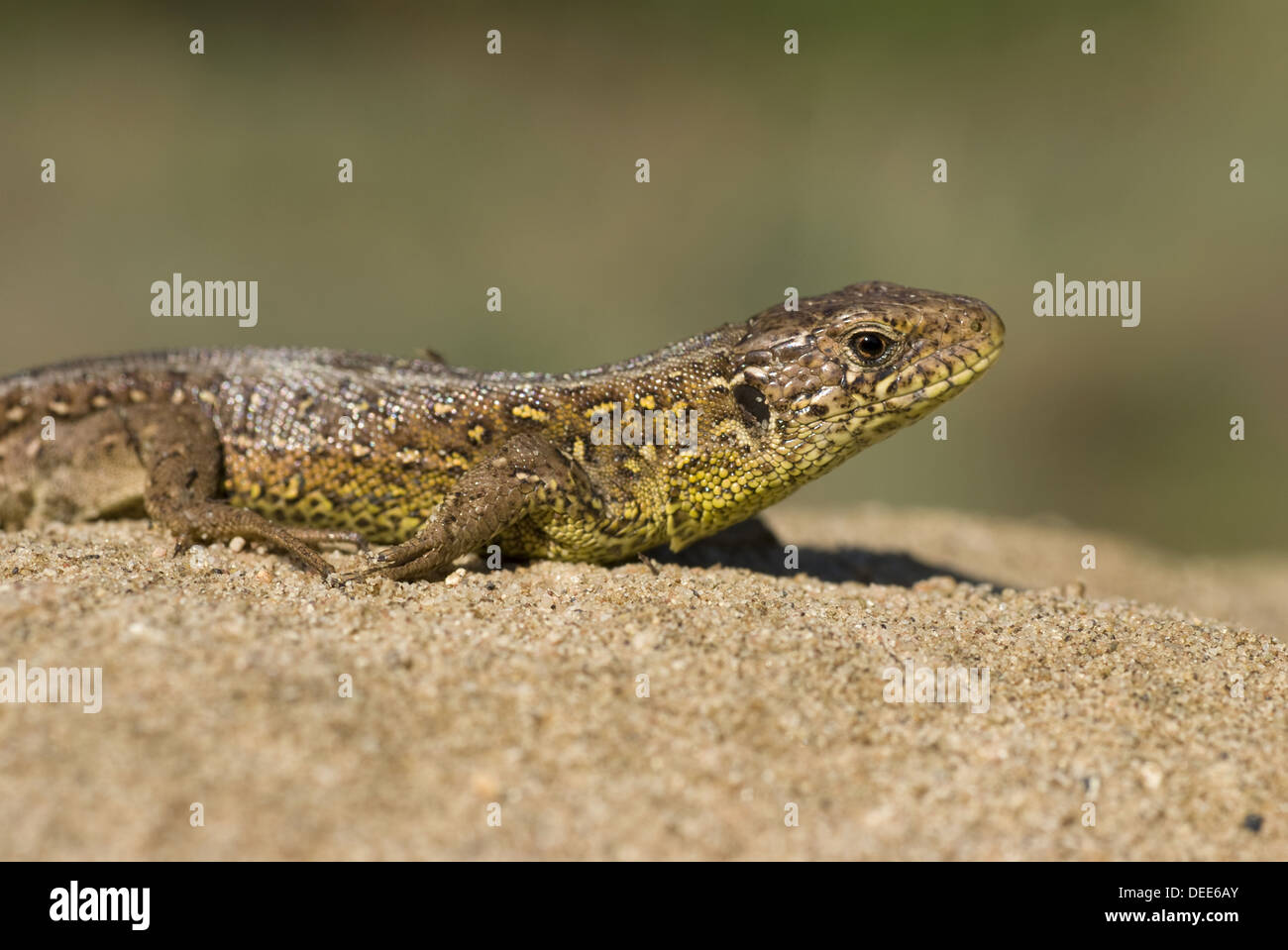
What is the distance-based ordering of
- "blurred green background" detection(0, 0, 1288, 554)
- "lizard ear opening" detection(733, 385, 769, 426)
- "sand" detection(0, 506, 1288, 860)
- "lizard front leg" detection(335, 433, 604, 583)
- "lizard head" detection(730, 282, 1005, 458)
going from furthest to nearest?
"blurred green background" detection(0, 0, 1288, 554) < "lizard ear opening" detection(733, 385, 769, 426) < "lizard head" detection(730, 282, 1005, 458) < "lizard front leg" detection(335, 433, 604, 583) < "sand" detection(0, 506, 1288, 860)

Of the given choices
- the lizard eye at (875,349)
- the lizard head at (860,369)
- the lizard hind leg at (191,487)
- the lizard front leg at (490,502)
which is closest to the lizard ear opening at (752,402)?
the lizard head at (860,369)

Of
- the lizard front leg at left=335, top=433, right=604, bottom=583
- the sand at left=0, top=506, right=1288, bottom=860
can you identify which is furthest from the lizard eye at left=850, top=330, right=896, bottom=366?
the lizard front leg at left=335, top=433, right=604, bottom=583

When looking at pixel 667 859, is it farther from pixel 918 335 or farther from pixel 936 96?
pixel 936 96

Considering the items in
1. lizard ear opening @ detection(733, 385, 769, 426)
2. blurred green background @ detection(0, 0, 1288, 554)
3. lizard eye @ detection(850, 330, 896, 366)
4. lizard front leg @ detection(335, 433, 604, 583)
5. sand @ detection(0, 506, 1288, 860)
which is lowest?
sand @ detection(0, 506, 1288, 860)

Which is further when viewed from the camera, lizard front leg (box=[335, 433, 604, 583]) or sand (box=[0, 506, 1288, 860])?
lizard front leg (box=[335, 433, 604, 583])

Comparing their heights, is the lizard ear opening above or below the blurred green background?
below

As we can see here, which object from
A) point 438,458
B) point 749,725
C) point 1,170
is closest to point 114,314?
→ point 1,170

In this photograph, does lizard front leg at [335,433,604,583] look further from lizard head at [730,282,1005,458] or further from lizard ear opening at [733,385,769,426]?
lizard head at [730,282,1005,458]
